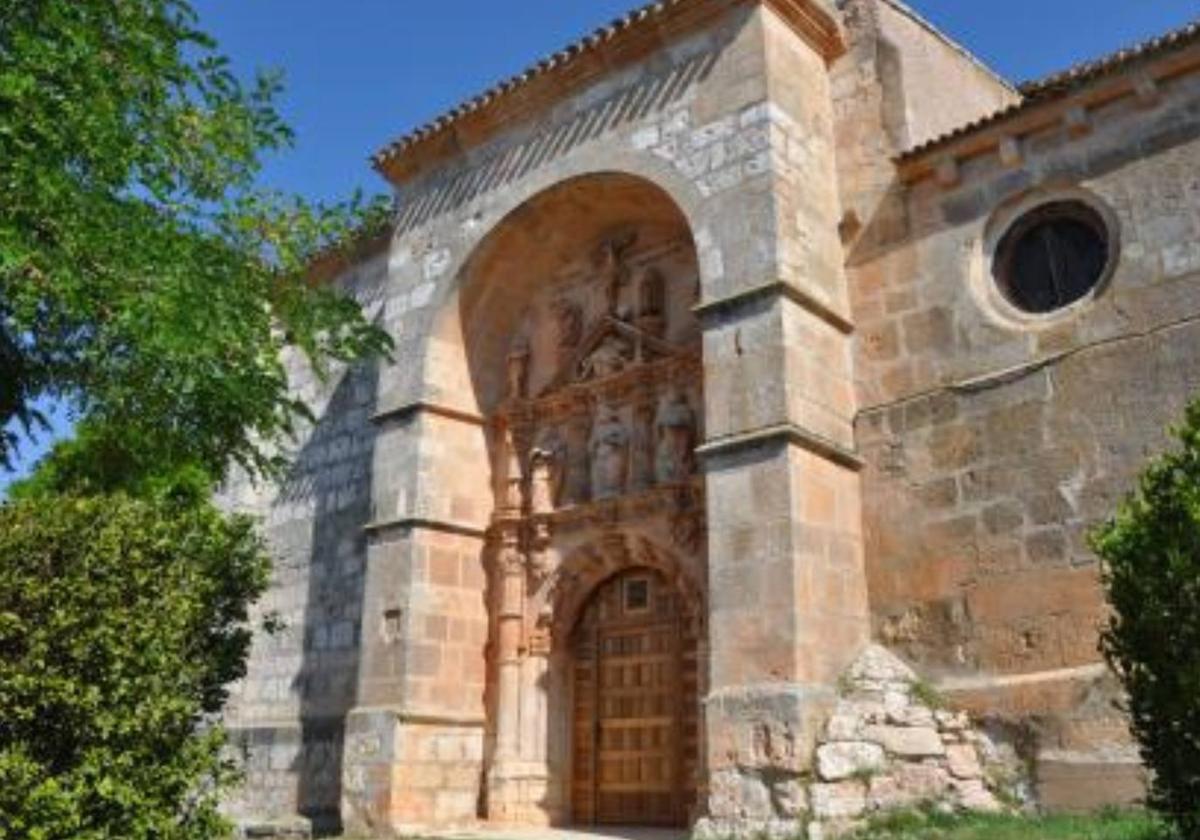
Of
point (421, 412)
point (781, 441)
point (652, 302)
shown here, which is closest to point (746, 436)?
point (781, 441)

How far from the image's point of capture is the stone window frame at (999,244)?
27.8ft

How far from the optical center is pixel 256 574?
9.38 m

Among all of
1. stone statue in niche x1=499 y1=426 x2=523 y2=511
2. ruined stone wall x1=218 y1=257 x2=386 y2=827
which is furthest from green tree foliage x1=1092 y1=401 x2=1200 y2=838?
ruined stone wall x1=218 y1=257 x2=386 y2=827

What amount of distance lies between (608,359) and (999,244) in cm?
366

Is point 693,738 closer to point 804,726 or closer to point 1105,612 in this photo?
point 804,726

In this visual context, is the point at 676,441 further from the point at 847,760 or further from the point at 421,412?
the point at 847,760

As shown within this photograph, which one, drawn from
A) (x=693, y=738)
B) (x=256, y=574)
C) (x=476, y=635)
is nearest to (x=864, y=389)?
(x=693, y=738)

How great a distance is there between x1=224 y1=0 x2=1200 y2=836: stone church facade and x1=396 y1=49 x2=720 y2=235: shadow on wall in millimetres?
36

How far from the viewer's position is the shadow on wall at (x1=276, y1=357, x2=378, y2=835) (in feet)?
39.7

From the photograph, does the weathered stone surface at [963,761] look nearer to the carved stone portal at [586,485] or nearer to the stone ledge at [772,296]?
the carved stone portal at [586,485]

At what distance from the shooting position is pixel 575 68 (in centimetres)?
1103

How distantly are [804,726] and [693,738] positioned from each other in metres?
2.10

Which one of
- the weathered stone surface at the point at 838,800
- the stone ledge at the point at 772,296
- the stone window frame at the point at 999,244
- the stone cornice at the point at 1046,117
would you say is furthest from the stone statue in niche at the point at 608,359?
the weathered stone surface at the point at 838,800

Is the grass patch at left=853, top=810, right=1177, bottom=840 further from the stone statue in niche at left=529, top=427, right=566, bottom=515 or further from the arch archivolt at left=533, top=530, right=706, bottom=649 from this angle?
the stone statue in niche at left=529, top=427, right=566, bottom=515
